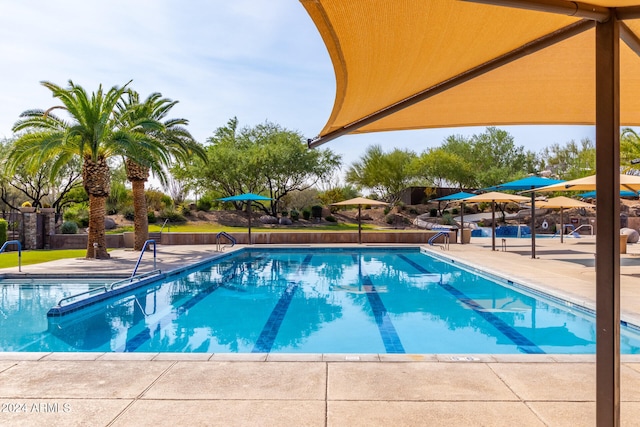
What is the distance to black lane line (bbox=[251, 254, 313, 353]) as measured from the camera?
6418mm

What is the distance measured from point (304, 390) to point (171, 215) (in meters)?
27.3

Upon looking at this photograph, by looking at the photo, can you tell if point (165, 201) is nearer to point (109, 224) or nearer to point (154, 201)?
point (154, 201)

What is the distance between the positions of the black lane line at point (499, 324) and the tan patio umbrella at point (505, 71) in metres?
4.03

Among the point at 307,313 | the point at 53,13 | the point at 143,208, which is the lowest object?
the point at 307,313

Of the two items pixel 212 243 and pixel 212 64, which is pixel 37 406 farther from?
pixel 212 243

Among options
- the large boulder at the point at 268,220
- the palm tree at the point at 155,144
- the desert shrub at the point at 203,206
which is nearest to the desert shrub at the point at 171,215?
the desert shrub at the point at 203,206

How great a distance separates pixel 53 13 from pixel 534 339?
29.2 feet

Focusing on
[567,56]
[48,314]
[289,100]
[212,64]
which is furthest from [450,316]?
[289,100]

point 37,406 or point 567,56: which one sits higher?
point 567,56

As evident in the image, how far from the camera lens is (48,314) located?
7566 millimetres

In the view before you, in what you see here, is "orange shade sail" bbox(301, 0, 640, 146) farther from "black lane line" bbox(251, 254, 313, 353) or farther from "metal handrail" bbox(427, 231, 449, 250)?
"metal handrail" bbox(427, 231, 449, 250)

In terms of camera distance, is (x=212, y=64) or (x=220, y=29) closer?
(x=220, y=29)

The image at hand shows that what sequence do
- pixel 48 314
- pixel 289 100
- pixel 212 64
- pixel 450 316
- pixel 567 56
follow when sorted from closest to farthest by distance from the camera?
pixel 567 56 < pixel 48 314 < pixel 450 316 < pixel 212 64 < pixel 289 100

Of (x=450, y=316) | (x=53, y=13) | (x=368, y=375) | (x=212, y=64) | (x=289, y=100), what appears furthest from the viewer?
(x=289, y=100)
